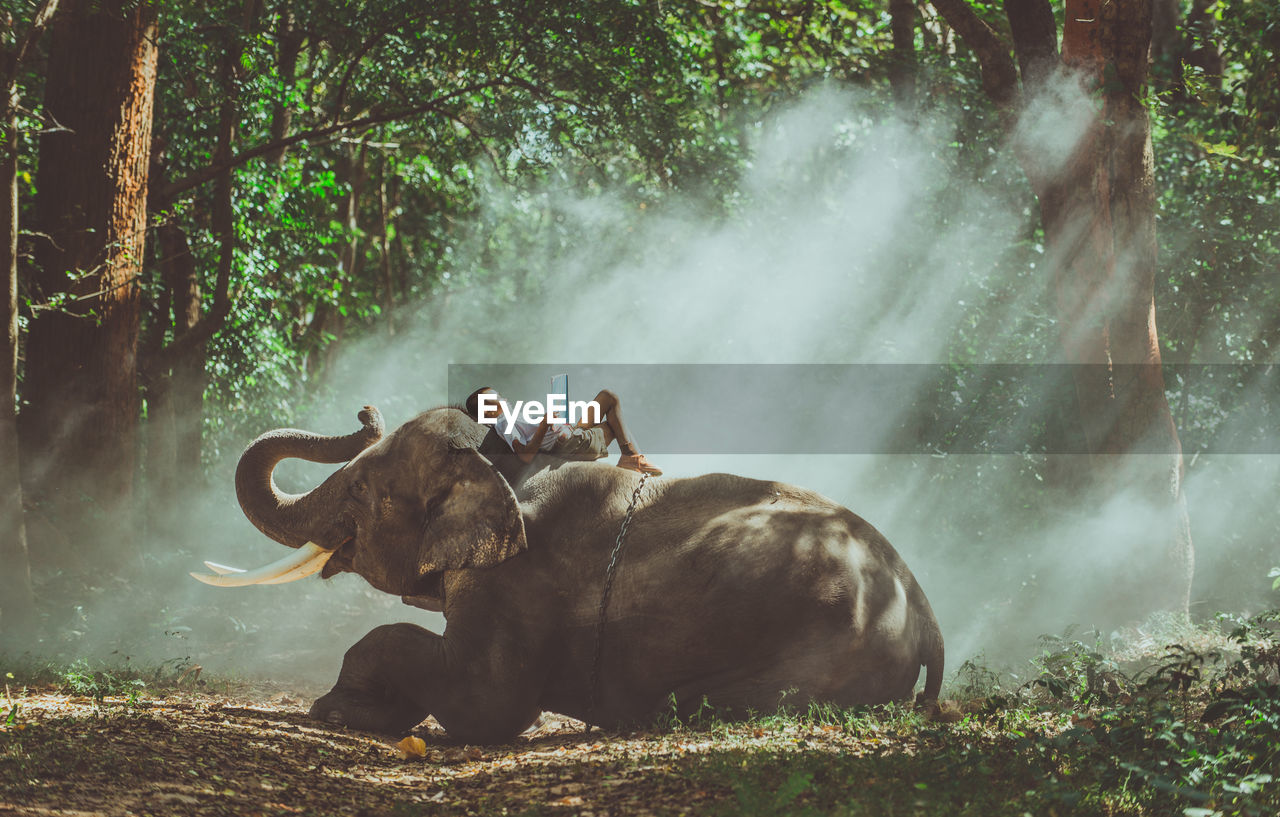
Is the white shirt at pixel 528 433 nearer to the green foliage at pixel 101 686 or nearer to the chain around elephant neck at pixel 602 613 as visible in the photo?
the chain around elephant neck at pixel 602 613

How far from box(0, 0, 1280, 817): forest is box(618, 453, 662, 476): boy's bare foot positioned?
126 millimetres

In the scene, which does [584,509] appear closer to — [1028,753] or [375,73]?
[1028,753]

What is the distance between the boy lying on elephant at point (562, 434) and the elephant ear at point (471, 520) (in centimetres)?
41

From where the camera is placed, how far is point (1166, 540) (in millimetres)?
9938

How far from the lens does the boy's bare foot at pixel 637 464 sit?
684cm

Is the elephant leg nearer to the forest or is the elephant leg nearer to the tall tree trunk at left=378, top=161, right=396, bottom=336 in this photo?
the forest

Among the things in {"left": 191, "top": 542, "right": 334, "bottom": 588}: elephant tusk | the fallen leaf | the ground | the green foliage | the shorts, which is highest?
the shorts

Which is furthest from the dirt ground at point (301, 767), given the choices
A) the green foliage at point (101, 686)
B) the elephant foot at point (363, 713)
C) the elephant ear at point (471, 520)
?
the elephant ear at point (471, 520)

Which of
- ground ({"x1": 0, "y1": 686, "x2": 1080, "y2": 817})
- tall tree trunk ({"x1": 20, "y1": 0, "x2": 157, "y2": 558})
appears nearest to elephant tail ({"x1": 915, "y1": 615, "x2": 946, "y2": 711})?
ground ({"x1": 0, "y1": 686, "x2": 1080, "y2": 817})

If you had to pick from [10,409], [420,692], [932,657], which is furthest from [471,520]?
[10,409]

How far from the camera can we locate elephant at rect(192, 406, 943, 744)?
20.0ft

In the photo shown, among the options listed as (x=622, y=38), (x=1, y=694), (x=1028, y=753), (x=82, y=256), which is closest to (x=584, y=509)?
(x=1028, y=753)

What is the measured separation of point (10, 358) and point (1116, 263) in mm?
9013

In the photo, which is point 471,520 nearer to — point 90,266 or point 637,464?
point 637,464
